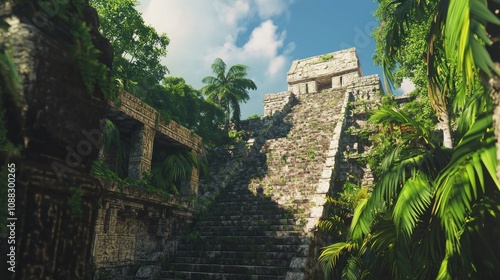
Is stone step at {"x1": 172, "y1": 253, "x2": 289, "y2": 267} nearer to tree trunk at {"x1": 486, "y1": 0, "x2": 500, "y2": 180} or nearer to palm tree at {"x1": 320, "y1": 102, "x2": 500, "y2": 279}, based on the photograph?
palm tree at {"x1": 320, "y1": 102, "x2": 500, "y2": 279}

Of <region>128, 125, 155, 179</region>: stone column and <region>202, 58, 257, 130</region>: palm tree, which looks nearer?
<region>128, 125, 155, 179</region>: stone column

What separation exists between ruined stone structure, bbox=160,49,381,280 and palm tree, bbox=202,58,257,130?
165cm

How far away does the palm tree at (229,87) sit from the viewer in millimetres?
25117

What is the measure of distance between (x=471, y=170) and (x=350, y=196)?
30.3 ft

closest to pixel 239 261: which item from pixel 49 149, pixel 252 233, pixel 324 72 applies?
pixel 252 233

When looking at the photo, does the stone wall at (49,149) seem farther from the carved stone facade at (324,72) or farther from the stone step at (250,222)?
the carved stone facade at (324,72)

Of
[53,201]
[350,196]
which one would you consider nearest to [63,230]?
[53,201]

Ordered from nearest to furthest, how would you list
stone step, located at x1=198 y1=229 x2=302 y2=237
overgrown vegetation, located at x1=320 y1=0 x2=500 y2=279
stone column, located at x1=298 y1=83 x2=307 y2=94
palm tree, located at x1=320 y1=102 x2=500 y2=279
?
overgrown vegetation, located at x1=320 y1=0 x2=500 y2=279, palm tree, located at x1=320 y1=102 x2=500 y2=279, stone step, located at x1=198 y1=229 x2=302 y2=237, stone column, located at x1=298 y1=83 x2=307 y2=94

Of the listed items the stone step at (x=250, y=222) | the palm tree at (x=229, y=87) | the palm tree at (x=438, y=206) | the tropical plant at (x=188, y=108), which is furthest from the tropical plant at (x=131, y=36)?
the palm tree at (x=438, y=206)

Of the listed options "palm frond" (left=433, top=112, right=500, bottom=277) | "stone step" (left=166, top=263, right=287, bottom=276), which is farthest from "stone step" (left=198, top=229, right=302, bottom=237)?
"palm frond" (left=433, top=112, right=500, bottom=277)

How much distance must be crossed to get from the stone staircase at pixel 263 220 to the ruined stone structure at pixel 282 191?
0.03 meters

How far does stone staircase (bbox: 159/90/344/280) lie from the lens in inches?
374

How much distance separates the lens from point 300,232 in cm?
1074

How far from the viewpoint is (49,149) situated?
1.82 m
